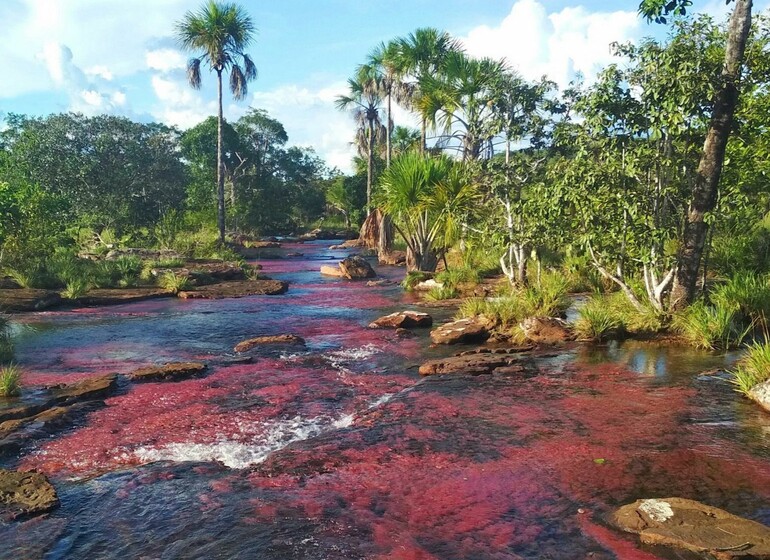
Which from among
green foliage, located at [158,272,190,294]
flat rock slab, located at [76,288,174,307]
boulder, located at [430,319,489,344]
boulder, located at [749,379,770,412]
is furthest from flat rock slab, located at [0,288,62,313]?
boulder, located at [749,379,770,412]

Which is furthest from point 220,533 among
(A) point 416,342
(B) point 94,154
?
(B) point 94,154

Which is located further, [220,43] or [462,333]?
Answer: [220,43]

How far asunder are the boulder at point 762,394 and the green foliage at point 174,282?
60.8 ft

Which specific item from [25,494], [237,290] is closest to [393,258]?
[237,290]

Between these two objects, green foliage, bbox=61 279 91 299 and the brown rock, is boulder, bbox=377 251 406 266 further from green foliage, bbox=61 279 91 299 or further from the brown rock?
green foliage, bbox=61 279 91 299

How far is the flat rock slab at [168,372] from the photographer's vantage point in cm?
1030

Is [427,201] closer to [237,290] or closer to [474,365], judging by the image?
[237,290]

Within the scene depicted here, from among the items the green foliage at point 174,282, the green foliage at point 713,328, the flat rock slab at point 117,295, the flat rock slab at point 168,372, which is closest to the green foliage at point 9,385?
the flat rock slab at point 168,372

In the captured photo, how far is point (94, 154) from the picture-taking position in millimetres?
37750

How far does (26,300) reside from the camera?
60.2 feet

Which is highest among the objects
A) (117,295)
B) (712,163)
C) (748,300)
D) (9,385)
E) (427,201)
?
(712,163)

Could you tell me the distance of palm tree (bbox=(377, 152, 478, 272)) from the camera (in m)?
19.6

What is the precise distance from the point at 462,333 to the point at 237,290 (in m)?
12.0

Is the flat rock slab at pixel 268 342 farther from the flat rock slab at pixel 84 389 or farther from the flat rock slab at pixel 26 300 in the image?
the flat rock slab at pixel 26 300
